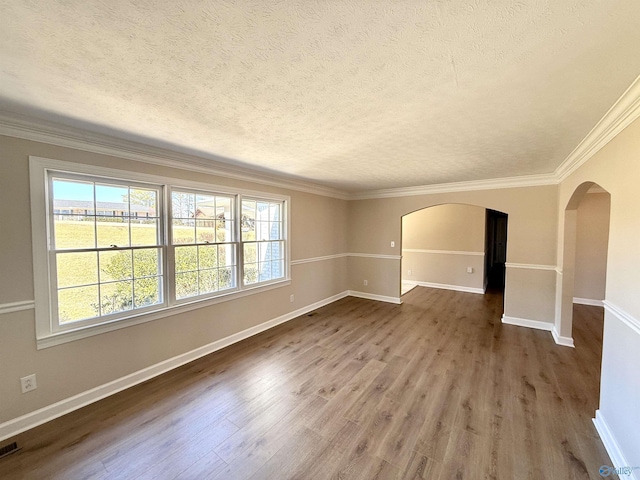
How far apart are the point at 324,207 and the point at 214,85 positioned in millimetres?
3808

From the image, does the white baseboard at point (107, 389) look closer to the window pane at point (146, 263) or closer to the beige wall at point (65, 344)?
the beige wall at point (65, 344)

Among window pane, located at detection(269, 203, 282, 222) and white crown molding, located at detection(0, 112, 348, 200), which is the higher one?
white crown molding, located at detection(0, 112, 348, 200)

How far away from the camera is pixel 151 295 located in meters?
2.79

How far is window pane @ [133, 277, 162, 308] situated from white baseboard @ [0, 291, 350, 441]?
0.69 metres

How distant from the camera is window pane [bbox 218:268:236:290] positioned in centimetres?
346

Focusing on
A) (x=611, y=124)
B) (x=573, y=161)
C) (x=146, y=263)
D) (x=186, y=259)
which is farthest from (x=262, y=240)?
(x=573, y=161)

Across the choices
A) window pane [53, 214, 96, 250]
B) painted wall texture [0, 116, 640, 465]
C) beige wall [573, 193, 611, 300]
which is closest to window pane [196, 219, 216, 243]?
painted wall texture [0, 116, 640, 465]

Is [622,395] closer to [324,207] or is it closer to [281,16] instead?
[281,16]

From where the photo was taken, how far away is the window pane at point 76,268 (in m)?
2.20

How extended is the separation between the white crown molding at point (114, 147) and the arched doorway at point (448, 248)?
13.7 ft

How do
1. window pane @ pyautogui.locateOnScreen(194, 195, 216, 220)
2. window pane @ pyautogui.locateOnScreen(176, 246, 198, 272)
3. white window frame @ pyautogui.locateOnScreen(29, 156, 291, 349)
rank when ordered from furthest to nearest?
window pane @ pyautogui.locateOnScreen(194, 195, 216, 220) < window pane @ pyautogui.locateOnScreen(176, 246, 198, 272) < white window frame @ pyautogui.locateOnScreen(29, 156, 291, 349)

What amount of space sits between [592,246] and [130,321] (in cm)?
801

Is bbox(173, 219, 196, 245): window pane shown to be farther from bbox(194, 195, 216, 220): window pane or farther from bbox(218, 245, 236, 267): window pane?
bbox(218, 245, 236, 267): window pane

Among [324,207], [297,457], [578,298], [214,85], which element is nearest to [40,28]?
[214,85]
